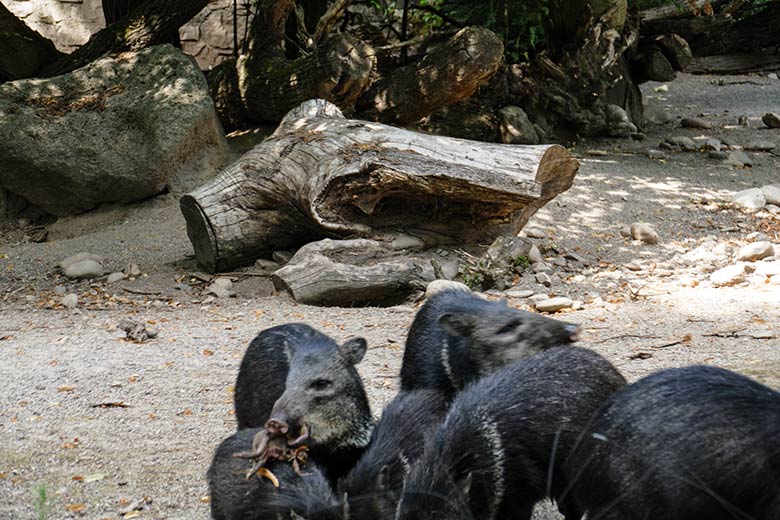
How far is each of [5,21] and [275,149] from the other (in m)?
3.82

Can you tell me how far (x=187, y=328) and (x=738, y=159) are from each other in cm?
646

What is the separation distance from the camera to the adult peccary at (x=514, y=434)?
2.23 metres

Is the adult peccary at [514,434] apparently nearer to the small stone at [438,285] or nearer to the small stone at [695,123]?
the small stone at [438,285]

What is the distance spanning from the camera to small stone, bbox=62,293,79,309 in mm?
5617

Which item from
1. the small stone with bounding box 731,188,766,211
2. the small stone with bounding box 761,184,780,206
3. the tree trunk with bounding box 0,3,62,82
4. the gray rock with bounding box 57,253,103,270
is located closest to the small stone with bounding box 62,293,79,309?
the gray rock with bounding box 57,253,103,270

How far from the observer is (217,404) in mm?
3758

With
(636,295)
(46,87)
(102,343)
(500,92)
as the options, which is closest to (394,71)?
(500,92)

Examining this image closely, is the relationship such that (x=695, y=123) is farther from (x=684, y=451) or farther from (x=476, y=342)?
(x=684, y=451)

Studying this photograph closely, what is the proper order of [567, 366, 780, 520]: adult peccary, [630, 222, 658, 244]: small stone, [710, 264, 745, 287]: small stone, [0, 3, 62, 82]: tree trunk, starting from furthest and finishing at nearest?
[0, 3, 62, 82]: tree trunk → [630, 222, 658, 244]: small stone → [710, 264, 745, 287]: small stone → [567, 366, 780, 520]: adult peccary

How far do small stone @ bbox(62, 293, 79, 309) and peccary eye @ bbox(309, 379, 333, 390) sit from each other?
3.53m

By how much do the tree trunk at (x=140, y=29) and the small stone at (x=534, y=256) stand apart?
4.14 metres

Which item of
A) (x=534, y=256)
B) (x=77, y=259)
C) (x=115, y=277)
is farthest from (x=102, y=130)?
(x=534, y=256)

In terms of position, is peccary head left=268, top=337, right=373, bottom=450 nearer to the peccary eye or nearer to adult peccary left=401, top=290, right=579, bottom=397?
the peccary eye

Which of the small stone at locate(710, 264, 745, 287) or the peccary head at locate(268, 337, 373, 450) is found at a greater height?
the peccary head at locate(268, 337, 373, 450)
